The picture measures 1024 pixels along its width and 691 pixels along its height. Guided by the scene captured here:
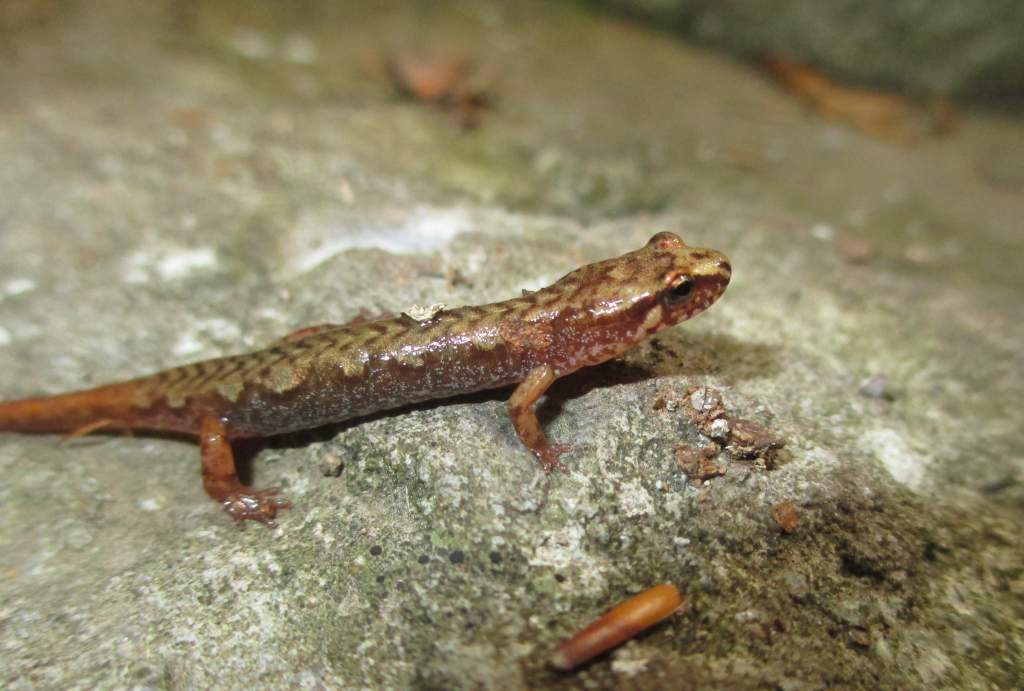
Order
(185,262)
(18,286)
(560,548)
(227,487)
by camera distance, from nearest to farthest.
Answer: (560,548) → (227,487) → (18,286) → (185,262)

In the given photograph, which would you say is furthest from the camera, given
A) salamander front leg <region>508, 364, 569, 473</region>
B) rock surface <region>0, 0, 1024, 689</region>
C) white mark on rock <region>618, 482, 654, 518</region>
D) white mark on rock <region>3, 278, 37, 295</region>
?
white mark on rock <region>3, 278, 37, 295</region>

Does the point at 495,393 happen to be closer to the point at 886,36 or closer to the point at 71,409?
the point at 71,409

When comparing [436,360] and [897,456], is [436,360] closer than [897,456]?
Yes

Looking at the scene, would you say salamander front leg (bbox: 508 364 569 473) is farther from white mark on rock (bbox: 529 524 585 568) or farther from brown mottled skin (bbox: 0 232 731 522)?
white mark on rock (bbox: 529 524 585 568)

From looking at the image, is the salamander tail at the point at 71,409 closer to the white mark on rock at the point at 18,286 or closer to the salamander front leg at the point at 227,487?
the salamander front leg at the point at 227,487

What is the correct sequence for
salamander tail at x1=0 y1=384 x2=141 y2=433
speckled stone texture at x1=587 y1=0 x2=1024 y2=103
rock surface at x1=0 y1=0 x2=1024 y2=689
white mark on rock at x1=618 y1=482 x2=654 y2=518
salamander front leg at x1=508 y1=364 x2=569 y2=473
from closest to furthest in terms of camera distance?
rock surface at x1=0 y1=0 x2=1024 y2=689, white mark on rock at x1=618 y1=482 x2=654 y2=518, salamander front leg at x1=508 y1=364 x2=569 y2=473, salamander tail at x1=0 y1=384 x2=141 y2=433, speckled stone texture at x1=587 y1=0 x2=1024 y2=103

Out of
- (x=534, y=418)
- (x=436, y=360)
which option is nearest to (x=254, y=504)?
(x=436, y=360)

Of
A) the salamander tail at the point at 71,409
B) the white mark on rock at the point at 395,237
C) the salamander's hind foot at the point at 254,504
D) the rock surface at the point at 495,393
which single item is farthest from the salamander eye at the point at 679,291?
the salamander tail at the point at 71,409

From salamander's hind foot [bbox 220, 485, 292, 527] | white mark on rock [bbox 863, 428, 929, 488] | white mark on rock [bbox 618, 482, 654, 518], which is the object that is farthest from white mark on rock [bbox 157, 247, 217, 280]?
white mark on rock [bbox 863, 428, 929, 488]

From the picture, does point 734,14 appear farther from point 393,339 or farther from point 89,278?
point 89,278
